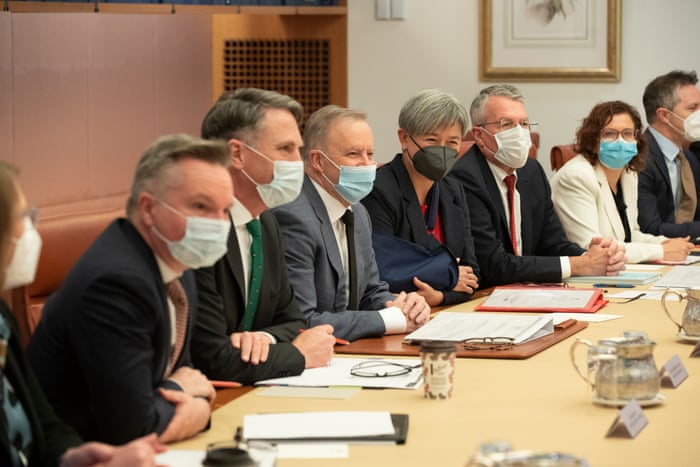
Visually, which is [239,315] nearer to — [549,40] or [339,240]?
[339,240]

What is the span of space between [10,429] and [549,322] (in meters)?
1.83

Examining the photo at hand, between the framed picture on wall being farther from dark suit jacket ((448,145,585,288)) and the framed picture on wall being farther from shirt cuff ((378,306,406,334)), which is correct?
shirt cuff ((378,306,406,334))

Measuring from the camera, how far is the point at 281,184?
10.6 ft

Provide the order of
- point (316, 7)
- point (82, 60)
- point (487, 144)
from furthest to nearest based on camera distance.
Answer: point (316, 7) → point (82, 60) → point (487, 144)

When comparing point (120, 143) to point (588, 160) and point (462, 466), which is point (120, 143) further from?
point (462, 466)

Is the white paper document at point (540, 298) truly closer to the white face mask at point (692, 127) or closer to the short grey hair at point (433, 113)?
the short grey hair at point (433, 113)

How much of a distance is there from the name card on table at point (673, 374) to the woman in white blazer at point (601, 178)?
2551 millimetres

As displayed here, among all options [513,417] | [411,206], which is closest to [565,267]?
[411,206]

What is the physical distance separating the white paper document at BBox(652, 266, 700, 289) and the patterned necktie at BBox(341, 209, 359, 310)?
1.33m

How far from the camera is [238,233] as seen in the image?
314cm

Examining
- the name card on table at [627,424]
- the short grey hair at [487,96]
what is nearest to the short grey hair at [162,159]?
the name card on table at [627,424]

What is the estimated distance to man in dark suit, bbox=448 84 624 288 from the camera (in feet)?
15.3

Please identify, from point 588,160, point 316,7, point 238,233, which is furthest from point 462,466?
point 316,7

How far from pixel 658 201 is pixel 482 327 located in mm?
3164
